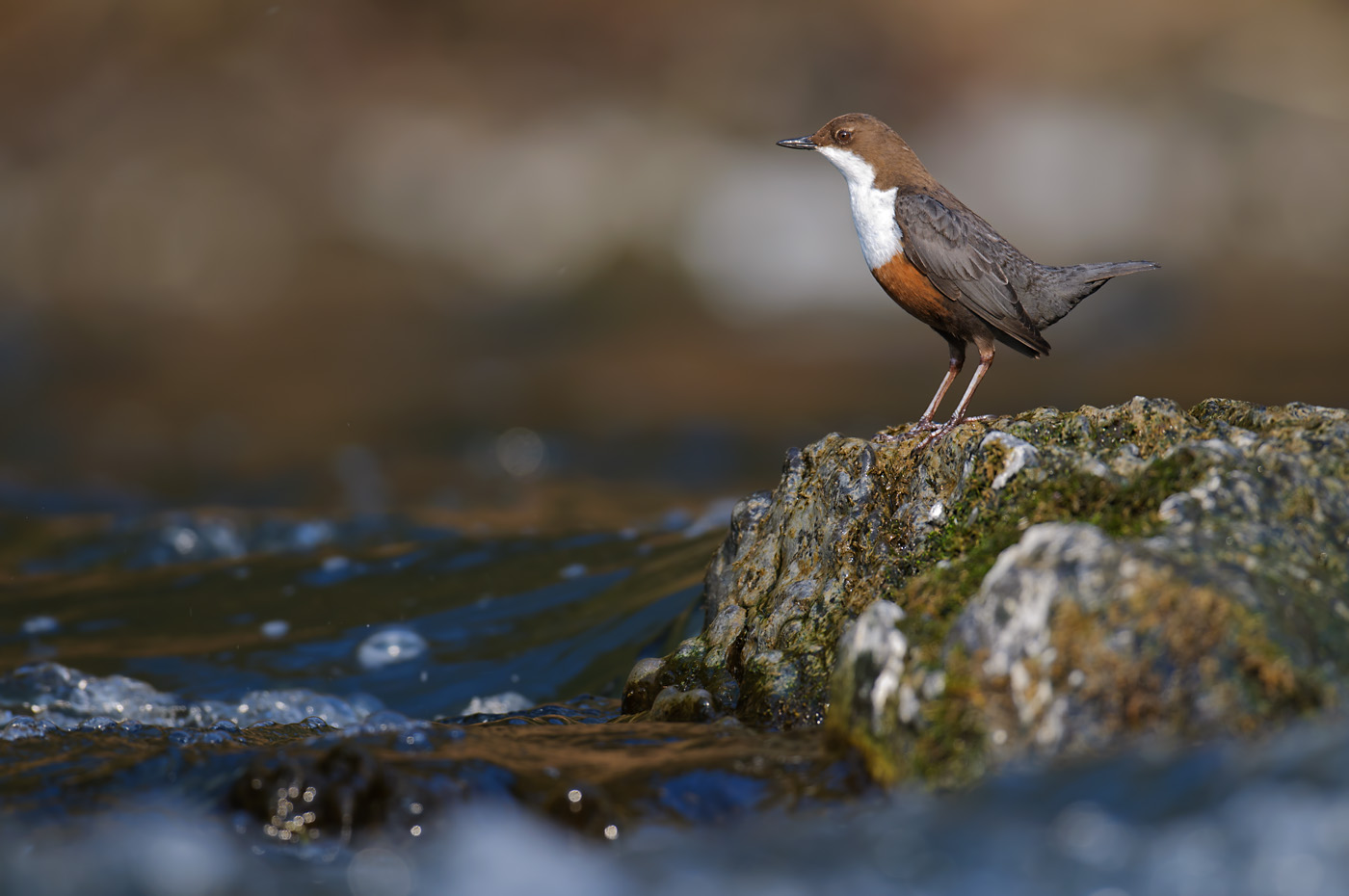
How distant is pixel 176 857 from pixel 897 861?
1535mm

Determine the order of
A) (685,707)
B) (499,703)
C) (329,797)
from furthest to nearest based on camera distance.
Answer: (499,703)
(685,707)
(329,797)

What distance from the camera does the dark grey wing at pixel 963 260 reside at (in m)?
4.43

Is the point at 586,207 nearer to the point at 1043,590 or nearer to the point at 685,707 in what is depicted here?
the point at 685,707

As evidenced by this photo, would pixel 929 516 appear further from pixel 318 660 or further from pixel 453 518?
pixel 453 518

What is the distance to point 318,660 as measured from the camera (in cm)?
610

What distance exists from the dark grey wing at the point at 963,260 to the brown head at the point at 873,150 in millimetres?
210

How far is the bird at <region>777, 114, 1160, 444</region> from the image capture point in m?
4.45

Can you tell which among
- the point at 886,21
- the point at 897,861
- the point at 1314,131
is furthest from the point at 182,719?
the point at 1314,131

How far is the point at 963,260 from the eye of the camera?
4449mm

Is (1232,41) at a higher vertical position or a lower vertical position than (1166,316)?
higher

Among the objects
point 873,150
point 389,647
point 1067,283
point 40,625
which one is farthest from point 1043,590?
point 40,625

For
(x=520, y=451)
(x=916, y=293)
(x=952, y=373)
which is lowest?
(x=520, y=451)

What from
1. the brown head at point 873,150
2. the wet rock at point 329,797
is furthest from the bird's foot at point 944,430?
the wet rock at point 329,797

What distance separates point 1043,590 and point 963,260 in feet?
6.88
